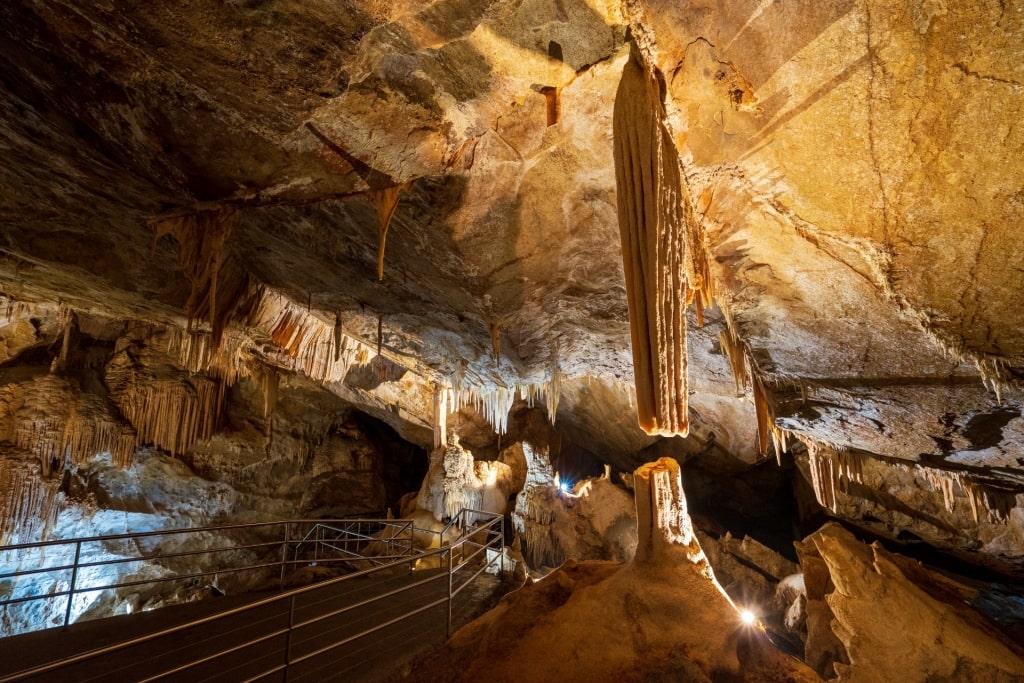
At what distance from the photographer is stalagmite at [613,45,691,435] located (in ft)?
11.1

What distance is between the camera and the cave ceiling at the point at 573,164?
2.95m

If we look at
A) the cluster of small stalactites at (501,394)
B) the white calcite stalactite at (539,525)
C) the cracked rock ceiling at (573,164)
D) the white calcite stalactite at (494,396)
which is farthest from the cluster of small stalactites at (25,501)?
the white calcite stalactite at (539,525)

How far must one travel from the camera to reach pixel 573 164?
4520 millimetres

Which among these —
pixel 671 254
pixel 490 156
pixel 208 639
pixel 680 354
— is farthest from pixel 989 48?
pixel 208 639

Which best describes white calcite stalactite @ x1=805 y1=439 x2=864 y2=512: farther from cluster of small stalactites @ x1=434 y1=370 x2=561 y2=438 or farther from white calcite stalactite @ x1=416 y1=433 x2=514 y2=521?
white calcite stalactite @ x1=416 y1=433 x2=514 y2=521

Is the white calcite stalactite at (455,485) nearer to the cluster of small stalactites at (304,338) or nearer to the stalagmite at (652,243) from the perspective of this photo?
the cluster of small stalactites at (304,338)

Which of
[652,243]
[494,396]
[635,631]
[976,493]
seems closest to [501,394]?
[494,396]

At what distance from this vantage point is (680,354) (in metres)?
3.76

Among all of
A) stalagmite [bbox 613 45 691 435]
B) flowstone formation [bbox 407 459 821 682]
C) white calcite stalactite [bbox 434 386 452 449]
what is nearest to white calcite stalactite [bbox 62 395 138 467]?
white calcite stalactite [bbox 434 386 452 449]

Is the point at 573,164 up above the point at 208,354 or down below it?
above

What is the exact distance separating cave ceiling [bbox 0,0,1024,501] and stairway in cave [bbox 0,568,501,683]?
3629mm

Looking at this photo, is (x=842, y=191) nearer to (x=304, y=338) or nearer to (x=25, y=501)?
(x=304, y=338)

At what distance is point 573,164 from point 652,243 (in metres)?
1.43

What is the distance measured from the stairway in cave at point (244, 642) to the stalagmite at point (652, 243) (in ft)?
8.72
